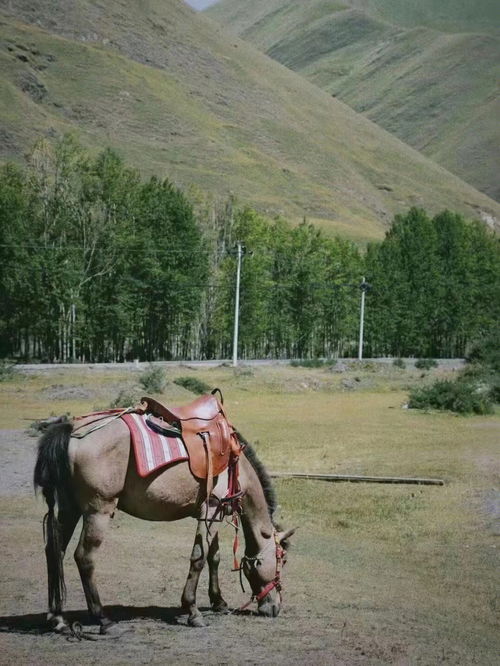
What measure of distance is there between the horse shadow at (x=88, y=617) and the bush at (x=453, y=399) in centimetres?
2900

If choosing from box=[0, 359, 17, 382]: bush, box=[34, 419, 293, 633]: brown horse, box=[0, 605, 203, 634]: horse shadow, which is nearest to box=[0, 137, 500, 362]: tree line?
box=[0, 359, 17, 382]: bush

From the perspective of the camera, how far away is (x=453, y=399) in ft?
122

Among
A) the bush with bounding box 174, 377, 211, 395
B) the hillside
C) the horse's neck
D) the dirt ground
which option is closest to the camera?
the dirt ground

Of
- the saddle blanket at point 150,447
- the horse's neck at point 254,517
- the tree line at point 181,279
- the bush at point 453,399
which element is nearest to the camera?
the saddle blanket at point 150,447

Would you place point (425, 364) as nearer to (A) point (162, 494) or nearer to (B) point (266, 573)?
(B) point (266, 573)

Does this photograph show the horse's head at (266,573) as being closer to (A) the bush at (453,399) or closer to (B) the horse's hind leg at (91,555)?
(B) the horse's hind leg at (91,555)

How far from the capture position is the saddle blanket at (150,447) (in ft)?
27.3

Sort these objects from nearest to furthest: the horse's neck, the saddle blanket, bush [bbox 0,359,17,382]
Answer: the saddle blanket
the horse's neck
bush [bbox 0,359,17,382]

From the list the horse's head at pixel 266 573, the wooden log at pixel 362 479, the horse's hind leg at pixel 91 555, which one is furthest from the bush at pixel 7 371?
the horse's hind leg at pixel 91 555

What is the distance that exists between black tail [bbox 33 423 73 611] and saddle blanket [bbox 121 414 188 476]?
66 centimetres

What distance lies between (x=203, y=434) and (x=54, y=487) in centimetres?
161

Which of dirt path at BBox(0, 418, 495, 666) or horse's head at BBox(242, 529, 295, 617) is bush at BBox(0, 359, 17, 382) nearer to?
dirt path at BBox(0, 418, 495, 666)

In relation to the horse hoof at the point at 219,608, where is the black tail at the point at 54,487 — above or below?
above

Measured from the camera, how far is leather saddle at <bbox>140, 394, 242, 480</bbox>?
8727mm
